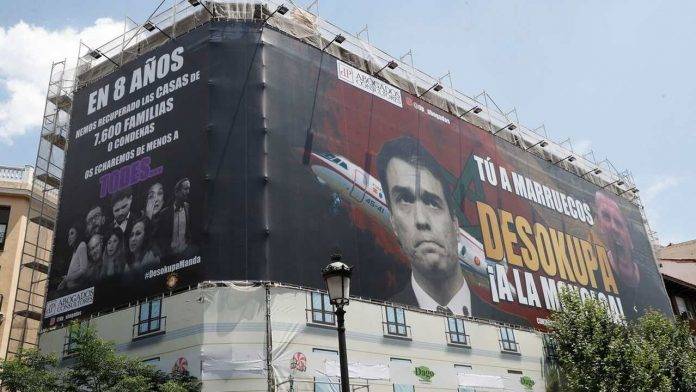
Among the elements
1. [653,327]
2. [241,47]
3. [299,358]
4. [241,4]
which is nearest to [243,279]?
[299,358]

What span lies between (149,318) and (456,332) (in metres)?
12.7

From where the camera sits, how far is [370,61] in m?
34.9

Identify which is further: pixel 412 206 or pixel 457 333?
pixel 412 206


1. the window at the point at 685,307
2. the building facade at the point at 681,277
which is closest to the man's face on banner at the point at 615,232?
the building facade at the point at 681,277

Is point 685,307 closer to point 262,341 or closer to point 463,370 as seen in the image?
point 463,370

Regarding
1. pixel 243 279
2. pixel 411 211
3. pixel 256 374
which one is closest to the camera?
pixel 256 374

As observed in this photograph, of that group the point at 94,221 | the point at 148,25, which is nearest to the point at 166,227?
the point at 94,221

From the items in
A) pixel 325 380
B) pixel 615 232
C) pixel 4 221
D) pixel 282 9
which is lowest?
pixel 325 380

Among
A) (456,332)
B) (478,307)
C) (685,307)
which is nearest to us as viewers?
(456,332)

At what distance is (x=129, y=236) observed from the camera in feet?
93.6

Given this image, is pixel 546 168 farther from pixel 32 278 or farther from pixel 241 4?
pixel 32 278

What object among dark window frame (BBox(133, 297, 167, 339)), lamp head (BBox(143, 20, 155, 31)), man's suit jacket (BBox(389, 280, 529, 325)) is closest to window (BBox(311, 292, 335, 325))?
man's suit jacket (BBox(389, 280, 529, 325))

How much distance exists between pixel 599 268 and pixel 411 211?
16418 millimetres

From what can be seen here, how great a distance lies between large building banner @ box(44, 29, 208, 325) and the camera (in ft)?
89.6
